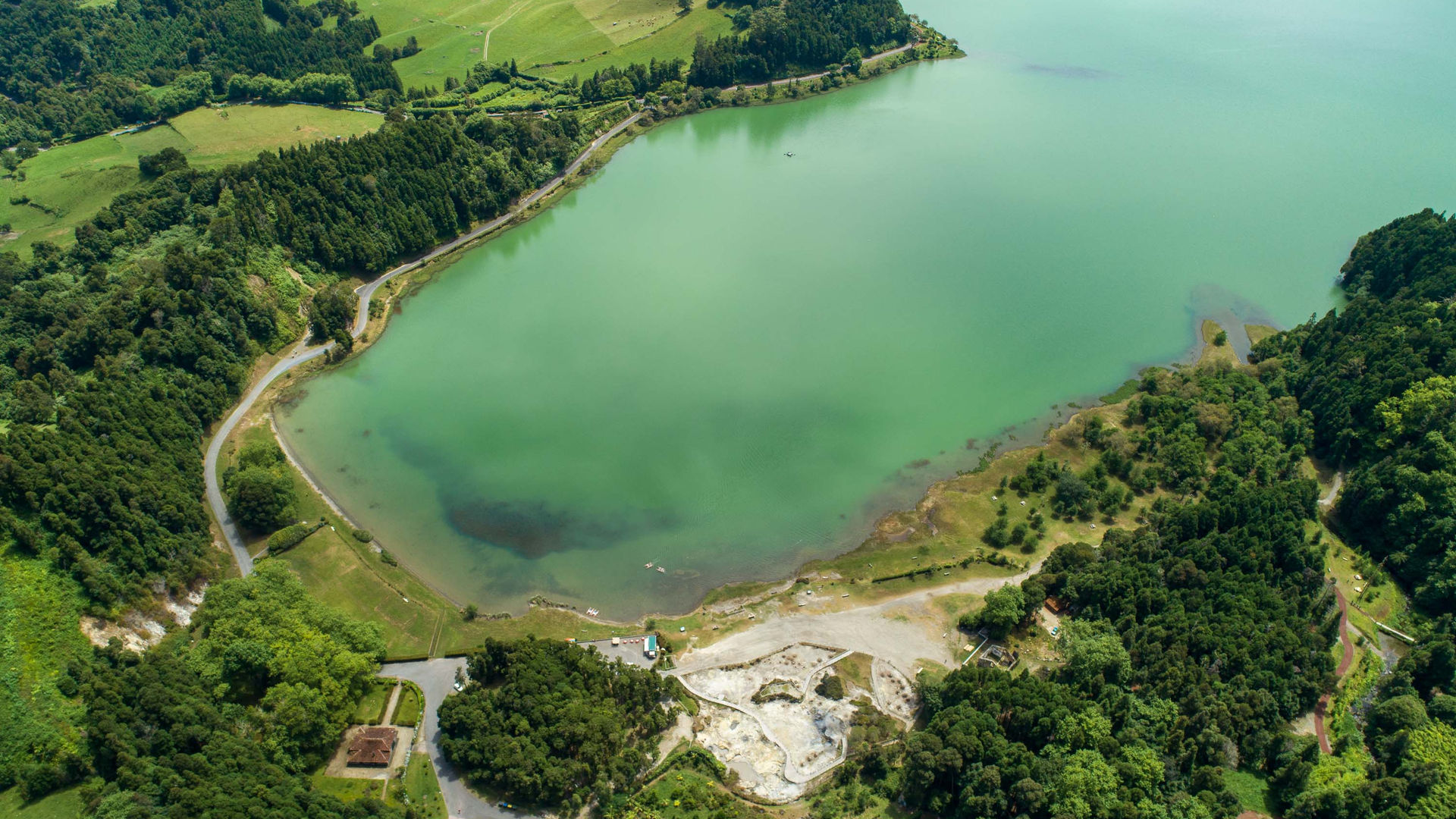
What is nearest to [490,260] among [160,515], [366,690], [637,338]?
[637,338]

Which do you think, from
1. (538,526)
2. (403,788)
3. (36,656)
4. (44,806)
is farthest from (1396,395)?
(36,656)

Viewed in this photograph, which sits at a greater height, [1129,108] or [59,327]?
[1129,108]

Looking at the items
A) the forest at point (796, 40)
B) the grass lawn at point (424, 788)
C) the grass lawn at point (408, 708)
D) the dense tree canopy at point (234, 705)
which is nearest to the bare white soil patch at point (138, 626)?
the dense tree canopy at point (234, 705)

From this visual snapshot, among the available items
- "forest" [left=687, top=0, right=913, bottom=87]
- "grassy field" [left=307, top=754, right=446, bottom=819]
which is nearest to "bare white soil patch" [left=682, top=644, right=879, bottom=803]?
"grassy field" [left=307, top=754, right=446, bottom=819]

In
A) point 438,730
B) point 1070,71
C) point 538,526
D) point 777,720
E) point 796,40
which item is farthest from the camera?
point 1070,71

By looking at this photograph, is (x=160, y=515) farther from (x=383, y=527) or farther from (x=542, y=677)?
(x=542, y=677)

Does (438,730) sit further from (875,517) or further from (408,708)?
(875,517)

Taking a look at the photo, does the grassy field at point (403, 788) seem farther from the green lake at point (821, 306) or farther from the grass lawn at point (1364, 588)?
the grass lawn at point (1364, 588)

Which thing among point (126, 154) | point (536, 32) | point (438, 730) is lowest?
point (438, 730)
